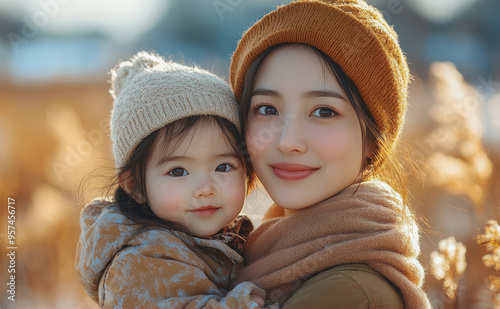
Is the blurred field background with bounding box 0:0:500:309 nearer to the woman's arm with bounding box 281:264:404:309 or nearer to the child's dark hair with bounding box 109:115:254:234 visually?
the child's dark hair with bounding box 109:115:254:234

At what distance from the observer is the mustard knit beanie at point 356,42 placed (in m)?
1.71

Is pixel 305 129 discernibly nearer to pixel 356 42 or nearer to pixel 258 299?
pixel 356 42

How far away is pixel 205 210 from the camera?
1.83 metres

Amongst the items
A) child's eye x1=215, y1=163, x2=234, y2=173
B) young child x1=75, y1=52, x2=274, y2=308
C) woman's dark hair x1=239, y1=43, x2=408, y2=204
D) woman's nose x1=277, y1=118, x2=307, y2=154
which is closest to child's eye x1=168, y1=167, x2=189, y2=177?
young child x1=75, y1=52, x2=274, y2=308

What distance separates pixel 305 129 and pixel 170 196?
58cm

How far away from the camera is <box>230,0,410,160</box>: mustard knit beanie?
1.71 metres

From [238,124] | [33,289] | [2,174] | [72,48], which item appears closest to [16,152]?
[2,174]

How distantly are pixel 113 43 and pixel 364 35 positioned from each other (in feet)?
12.8

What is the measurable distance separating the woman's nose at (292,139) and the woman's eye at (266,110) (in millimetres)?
112

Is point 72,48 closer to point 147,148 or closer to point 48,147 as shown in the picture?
point 48,147

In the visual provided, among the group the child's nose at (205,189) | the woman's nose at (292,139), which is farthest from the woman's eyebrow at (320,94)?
the child's nose at (205,189)

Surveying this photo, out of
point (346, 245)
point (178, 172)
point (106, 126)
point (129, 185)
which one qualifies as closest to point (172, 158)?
point (178, 172)

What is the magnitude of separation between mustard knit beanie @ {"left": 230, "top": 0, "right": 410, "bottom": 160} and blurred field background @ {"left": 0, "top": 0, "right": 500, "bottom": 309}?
414mm

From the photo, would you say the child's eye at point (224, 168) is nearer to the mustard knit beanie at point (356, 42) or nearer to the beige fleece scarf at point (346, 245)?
the beige fleece scarf at point (346, 245)
